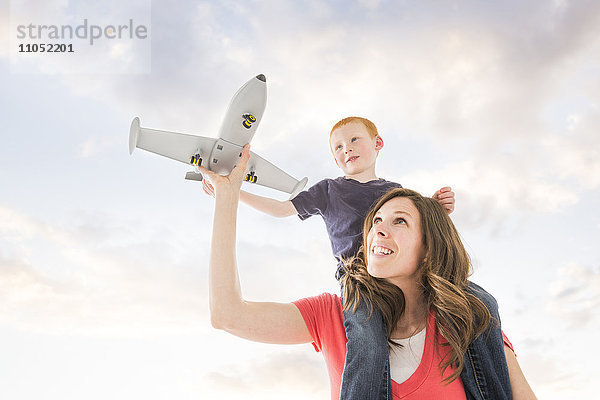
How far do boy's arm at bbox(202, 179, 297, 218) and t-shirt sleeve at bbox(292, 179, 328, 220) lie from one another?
3 cm

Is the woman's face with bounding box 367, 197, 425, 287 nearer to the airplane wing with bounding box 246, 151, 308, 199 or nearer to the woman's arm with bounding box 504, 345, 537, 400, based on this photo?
the woman's arm with bounding box 504, 345, 537, 400

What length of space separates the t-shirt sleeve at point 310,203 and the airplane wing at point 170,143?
49 centimetres

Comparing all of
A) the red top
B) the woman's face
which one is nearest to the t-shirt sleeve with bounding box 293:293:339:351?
the red top

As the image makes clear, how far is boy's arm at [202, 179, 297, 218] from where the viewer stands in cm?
233

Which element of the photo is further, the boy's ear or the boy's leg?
the boy's ear

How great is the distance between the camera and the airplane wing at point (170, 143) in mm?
2238

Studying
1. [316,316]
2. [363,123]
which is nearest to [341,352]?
[316,316]

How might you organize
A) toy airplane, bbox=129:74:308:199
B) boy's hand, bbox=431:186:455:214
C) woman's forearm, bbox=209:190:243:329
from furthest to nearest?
toy airplane, bbox=129:74:308:199 → boy's hand, bbox=431:186:455:214 → woman's forearm, bbox=209:190:243:329

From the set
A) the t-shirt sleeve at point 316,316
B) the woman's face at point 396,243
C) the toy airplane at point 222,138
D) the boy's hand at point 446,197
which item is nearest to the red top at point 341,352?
the t-shirt sleeve at point 316,316

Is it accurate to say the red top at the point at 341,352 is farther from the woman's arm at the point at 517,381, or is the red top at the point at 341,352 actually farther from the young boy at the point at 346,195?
the young boy at the point at 346,195

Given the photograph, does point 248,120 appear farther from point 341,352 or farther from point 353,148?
point 341,352

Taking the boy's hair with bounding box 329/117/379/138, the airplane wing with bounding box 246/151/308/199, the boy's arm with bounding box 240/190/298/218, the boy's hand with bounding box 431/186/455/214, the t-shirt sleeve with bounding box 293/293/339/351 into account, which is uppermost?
the boy's hair with bounding box 329/117/379/138

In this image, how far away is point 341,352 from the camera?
1776mm

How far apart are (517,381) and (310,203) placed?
3.81 feet
